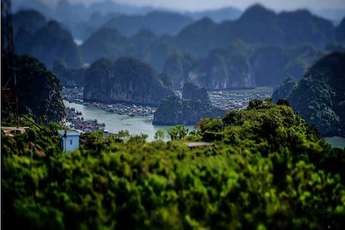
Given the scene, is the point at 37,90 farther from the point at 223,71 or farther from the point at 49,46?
the point at 49,46

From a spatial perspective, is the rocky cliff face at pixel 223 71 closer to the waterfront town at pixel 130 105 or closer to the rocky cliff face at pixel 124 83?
the waterfront town at pixel 130 105

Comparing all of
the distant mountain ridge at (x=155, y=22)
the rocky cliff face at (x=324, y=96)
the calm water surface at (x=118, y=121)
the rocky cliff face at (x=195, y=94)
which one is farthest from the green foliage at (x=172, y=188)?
the distant mountain ridge at (x=155, y=22)

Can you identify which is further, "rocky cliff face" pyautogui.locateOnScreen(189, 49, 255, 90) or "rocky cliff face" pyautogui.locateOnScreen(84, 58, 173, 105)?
"rocky cliff face" pyautogui.locateOnScreen(189, 49, 255, 90)

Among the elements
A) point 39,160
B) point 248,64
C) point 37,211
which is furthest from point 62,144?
point 248,64

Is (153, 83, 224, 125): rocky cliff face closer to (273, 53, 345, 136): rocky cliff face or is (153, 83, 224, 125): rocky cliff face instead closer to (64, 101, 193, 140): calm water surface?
(64, 101, 193, 140): calm water surface

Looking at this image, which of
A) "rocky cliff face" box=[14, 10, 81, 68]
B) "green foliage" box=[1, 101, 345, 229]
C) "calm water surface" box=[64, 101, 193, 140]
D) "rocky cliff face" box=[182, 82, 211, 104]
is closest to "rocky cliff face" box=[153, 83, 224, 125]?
"rocky cliff face" box=[182, 82, 211, 104]

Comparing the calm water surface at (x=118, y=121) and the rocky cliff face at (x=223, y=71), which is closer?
the calm water surface at (x=118, y=121)

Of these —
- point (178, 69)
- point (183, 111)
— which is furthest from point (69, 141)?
point (178, 69)
